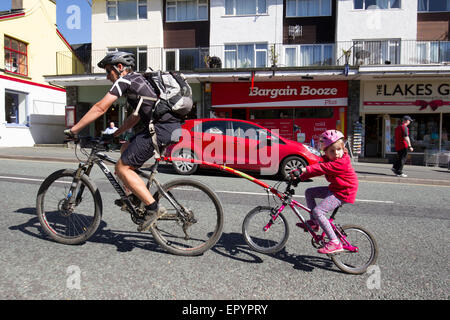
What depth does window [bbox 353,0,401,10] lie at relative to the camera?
60.6 ft

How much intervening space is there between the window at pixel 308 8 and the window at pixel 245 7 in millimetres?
1545

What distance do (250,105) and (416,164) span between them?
926cm

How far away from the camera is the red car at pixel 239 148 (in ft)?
30.9

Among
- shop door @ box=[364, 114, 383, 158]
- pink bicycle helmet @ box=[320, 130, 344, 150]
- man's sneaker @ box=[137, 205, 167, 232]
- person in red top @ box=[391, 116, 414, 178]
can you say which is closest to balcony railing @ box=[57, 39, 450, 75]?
shop door @ box=[364, 114, 383, 158]

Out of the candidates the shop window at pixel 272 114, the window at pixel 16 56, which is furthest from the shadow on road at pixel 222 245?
the window at pixel 16 56

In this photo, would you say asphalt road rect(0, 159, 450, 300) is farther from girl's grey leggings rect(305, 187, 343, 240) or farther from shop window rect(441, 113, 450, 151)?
shop window rect(441, 113, 450, 151)

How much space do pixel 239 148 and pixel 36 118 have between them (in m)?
19.2

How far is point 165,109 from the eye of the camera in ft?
10.6

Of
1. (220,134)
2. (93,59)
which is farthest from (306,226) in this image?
(93,59)

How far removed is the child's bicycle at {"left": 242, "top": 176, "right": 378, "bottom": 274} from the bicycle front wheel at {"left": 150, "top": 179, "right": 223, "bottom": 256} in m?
0.45

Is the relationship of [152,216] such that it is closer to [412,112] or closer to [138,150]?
[138,150]

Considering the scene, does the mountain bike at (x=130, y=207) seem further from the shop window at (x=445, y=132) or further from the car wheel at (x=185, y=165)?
the shop window at (x=445, y=132)

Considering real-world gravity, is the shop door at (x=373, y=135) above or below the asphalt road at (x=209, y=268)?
above
